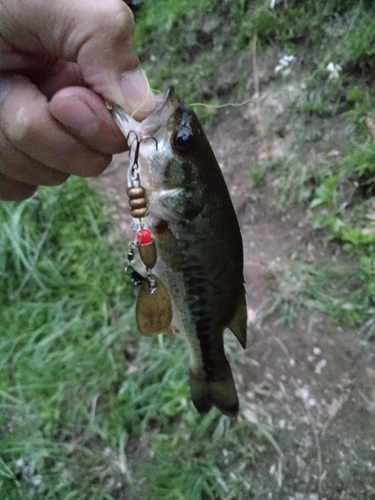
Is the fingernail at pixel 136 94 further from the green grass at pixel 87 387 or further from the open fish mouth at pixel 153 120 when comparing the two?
the green grass at pixel 87 387

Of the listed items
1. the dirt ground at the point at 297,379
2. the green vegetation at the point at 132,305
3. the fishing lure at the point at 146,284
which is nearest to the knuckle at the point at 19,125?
the fishing lure at the point at 146,284

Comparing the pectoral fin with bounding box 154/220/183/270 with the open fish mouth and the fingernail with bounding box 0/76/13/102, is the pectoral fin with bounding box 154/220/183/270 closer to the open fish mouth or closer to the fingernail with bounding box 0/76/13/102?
the open fish mouth

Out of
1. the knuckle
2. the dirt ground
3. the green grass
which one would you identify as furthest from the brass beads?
the dirt ground

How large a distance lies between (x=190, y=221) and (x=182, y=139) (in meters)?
0.24

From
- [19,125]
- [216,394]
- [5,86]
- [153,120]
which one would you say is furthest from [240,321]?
[5,86]

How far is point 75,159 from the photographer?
1423 mm

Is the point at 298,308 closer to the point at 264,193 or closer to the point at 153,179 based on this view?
the point at 264,193

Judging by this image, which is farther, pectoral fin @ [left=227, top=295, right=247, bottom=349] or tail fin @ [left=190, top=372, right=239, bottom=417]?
tail fin @ [left=190, top=372, right=239, bottom=417]

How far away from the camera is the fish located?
4.04ft

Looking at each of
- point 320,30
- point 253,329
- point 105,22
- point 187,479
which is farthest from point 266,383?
point 320,30

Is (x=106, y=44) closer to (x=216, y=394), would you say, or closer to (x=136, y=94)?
(x=136, y=94)

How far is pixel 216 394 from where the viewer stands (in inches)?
67.8

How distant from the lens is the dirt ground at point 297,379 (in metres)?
2.21

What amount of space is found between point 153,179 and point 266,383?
157 centimetres
